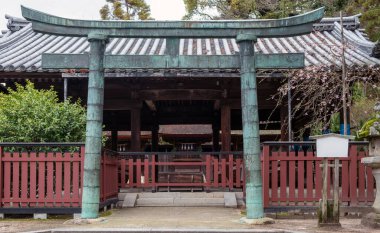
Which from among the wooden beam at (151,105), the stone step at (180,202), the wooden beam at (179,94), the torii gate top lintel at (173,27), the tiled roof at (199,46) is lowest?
the stone step at (180,202)

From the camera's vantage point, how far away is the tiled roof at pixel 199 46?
14969 millimetres

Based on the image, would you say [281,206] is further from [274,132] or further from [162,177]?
[274,132]

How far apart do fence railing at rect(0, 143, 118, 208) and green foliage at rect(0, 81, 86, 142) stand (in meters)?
0.73

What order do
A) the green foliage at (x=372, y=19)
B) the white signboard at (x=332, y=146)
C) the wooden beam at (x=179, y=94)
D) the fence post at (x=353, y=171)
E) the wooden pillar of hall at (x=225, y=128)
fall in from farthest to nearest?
the green foliage at (x=372, y=19) < the wooden pillar of hall at (x=225, y=128) < the wooden beam at (x=179, y=94) < the fence post at (x=353, y=171) < the white signboard at (x=332, y=146)

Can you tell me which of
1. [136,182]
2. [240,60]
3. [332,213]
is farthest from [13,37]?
[332,213]

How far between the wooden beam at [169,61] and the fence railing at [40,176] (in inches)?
66.6

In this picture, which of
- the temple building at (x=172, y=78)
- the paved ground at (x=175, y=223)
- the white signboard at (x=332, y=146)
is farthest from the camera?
the temple building at (x=172, y=78)

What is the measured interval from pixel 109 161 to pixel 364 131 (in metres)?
5.93

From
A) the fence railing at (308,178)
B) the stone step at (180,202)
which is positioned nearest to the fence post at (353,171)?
the fence railing at (308,178)

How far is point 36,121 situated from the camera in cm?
1096

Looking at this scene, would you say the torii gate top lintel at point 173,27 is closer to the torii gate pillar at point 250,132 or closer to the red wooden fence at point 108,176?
the torii gate pillar at point 250,132

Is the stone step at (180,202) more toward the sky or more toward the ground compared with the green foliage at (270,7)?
more toward the ground

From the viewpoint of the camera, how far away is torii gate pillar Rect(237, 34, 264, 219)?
9.34 meters

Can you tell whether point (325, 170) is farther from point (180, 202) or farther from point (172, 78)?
point (172, 78)
